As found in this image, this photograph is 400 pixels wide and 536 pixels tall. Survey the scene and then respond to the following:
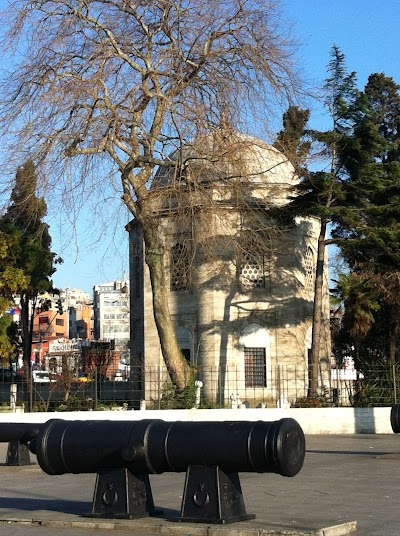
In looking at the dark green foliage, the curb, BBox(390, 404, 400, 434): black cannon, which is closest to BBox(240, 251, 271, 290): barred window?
the dark green foliage

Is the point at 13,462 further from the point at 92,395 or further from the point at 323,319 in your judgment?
the point at 323,319

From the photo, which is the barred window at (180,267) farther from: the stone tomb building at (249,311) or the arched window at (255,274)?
the arched window at (255,274)

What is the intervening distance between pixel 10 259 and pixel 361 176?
12861mm

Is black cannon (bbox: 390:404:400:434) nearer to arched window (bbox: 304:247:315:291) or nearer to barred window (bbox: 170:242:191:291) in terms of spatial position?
barred window (bbox: 170:242:191:291)

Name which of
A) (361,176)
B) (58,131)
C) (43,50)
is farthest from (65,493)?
(361,176)

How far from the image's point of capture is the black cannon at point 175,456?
325 inches

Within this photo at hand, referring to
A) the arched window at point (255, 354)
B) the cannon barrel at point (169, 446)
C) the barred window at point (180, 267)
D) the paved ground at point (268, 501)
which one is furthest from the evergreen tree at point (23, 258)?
the cannon barrel at point (169, 446)

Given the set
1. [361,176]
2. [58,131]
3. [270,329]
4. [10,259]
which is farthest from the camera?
[270,329]

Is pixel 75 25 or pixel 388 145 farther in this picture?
pixel 388 145

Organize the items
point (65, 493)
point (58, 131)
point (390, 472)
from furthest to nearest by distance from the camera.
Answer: point (58, 131) → point (390, 472) → point (65, 493)

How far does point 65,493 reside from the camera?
1257cm

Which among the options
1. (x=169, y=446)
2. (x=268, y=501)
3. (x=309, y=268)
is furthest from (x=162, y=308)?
(x=169, y=446)

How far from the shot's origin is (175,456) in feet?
28.2

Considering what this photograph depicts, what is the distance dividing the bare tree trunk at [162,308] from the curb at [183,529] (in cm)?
1743
